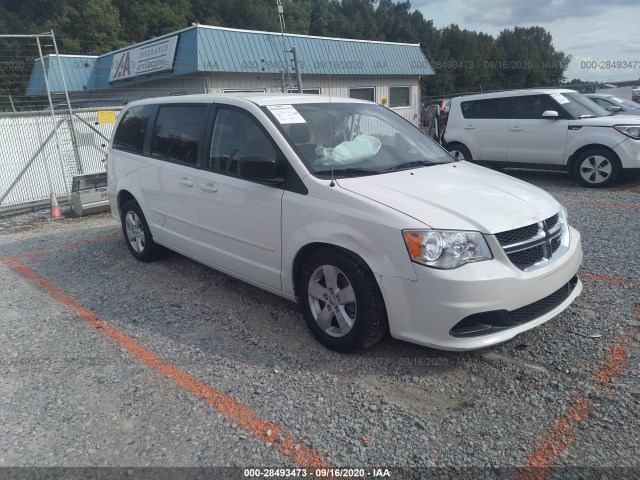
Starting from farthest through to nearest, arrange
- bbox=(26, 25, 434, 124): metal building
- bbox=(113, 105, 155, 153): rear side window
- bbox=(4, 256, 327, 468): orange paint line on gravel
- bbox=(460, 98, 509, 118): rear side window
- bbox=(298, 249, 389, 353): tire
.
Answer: bbox=(26, 25, 434, 124): metal building < bbox=(460, 98, 509, 118): rear side window < bbox=(113, 105, 155, 153): rear side window < bbox=(298, 249, 389, 353): tire < bbox=(4, 256, 327, 468): orange paint line on gravel

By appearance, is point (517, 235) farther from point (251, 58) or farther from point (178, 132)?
point (251, 58)

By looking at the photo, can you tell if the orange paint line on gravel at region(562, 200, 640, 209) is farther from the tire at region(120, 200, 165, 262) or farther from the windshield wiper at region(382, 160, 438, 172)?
the tire at region(120, 200, 165, 262)

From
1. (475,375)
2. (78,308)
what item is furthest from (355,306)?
(78,308)

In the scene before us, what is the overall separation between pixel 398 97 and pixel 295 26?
19313 mm

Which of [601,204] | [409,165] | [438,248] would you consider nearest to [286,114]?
[409,165]

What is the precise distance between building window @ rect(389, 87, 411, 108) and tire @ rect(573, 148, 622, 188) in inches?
616

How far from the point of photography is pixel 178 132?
488 centimetres

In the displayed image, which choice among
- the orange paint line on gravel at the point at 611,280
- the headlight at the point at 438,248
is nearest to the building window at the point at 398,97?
the orange paint line on gravel at the point at 611,280

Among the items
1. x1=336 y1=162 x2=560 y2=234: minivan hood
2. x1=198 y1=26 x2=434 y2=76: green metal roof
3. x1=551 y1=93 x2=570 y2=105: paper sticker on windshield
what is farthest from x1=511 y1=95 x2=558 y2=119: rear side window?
x1=198 y1=26 x2=434 y2=76: green metal roof

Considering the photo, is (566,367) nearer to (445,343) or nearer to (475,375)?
(475,375)

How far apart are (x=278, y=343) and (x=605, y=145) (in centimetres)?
764

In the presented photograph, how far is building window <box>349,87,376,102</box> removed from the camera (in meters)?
21.7

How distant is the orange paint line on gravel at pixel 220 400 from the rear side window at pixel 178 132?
1667 millimetres

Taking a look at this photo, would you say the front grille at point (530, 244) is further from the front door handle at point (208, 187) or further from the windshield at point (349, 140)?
the front door handle at point (208, 187)
